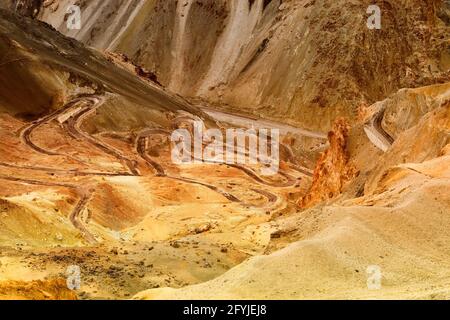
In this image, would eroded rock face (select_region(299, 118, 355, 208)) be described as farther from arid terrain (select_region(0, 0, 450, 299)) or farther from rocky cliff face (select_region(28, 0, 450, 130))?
rocky cliff face (select_region(28, 0, 450, 130))

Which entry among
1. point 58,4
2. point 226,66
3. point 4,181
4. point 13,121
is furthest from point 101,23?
point 4,181

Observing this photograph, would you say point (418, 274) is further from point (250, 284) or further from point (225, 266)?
point (225, 266)

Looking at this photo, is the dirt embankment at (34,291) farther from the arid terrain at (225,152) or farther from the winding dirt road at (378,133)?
the winding dirt road at (378,133)
